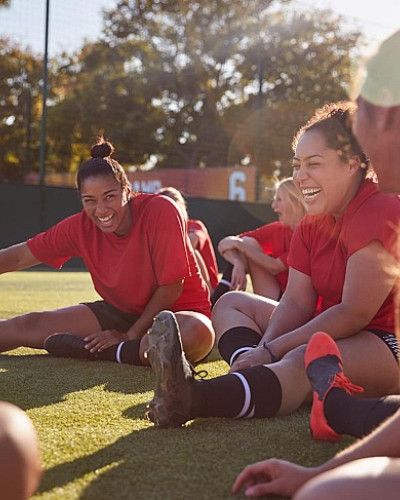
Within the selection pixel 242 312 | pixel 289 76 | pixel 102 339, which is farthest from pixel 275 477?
pixel 289 76

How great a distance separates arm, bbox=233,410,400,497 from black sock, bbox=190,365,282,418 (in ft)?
2.08

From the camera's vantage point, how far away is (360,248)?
8.75 feet

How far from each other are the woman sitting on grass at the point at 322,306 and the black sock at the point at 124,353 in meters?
0.76

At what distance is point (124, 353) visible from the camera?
3783 mm

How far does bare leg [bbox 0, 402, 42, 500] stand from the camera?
4.45ft

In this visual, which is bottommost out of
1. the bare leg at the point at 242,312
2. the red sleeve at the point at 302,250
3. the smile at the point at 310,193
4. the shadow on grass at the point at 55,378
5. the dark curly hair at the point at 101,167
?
the shadow on grass at the point at 55,378

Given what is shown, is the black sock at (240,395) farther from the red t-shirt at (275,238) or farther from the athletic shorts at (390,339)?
the red t-shirt at (275,238)

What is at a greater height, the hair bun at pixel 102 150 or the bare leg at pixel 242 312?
the hair bun at pixel 102 150

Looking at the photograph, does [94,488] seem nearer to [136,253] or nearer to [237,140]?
[136,253]

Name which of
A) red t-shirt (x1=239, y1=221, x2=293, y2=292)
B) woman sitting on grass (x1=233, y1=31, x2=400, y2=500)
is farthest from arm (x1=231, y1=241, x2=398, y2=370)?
red t-shirt (x1=239, y1=221, x2=293, y2=292)

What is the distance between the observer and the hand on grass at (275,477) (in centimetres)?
167

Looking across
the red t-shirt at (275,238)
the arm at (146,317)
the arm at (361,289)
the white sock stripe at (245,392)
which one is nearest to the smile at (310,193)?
the arm at (361,289)

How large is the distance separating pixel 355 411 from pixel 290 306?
0.96m

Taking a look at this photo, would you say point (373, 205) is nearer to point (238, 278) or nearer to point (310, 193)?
point (310, 193)
